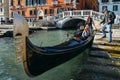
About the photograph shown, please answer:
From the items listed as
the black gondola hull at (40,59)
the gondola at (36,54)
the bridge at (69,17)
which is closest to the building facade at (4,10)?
the bridge at (69,17)

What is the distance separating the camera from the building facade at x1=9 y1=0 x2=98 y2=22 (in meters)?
39.8

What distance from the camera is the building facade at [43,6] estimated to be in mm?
39844

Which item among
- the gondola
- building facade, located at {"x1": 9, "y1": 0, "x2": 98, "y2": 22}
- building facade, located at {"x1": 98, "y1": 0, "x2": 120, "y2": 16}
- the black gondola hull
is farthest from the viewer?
building facade, located at {"x1": 9, "y1": 0, "x2": 98, "y2": 22}

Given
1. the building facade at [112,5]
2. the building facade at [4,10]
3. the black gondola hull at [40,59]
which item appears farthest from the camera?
the building facade at [4,10]

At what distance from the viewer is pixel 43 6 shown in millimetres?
42469

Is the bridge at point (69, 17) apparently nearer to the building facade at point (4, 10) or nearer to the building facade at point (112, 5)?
the building facade at point (112, 5)

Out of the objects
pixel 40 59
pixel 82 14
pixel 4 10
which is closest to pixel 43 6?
pixel 4 10

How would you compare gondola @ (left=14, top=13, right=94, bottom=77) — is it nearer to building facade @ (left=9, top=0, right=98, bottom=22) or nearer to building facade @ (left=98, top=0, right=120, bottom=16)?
building facade @ (left=98, top=0, right=120, bottom=16)

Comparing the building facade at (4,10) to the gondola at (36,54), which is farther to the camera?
the building facade at (4,10)

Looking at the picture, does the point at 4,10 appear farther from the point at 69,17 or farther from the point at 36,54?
the point at 36,54

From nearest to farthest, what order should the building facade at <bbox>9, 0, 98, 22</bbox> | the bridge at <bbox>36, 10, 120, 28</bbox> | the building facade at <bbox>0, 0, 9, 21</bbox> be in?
the bridge at <bbox>36, 10, 120, 28</bbox> → the building facade at <bbox>9, 0, 98, 22</bbox> → the building facade at <bbox>0, 0, 9, 21</bbox>

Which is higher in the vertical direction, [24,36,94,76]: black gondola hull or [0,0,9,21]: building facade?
[0,0,9,21]: building facade

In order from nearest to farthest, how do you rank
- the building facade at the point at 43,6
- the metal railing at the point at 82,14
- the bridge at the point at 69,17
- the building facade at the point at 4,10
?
the metal railing at the point at 82,14, the bridge at the point at 69,17, the building facade at the point at 43,6, the building facade at the point at 4,10

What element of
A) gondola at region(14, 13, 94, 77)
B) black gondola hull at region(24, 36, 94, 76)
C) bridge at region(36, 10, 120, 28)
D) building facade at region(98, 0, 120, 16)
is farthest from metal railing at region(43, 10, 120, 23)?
black gondola hull at region(24, 36, 94, 76)
